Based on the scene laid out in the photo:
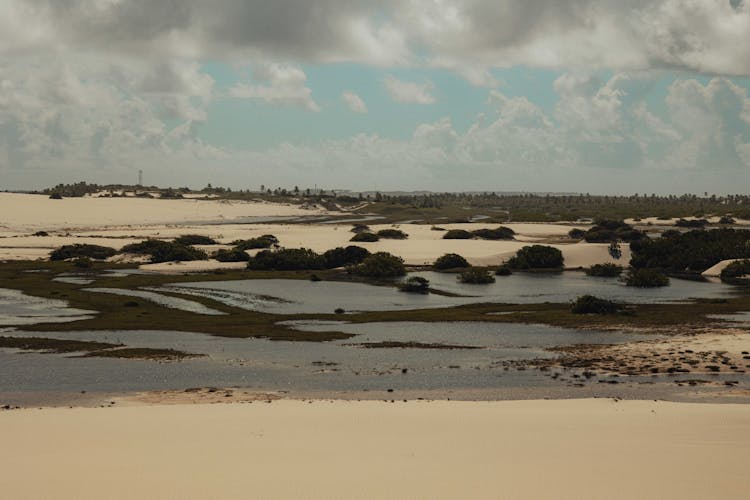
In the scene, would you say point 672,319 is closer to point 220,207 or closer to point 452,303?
point 452,303

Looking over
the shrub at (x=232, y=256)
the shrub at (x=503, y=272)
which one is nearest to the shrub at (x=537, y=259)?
the shrub at (x=503, y=272)

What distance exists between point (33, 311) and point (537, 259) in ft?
141

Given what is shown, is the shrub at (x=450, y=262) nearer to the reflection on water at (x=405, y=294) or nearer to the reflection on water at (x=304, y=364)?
the reflection on water at (x=405, y=294)

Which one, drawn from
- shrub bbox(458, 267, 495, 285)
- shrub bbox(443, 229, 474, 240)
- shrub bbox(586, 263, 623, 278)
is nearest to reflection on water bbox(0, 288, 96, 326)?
shrub bbox(458, 267, 495, 285)

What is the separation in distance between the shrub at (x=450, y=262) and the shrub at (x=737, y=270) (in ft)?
67.1

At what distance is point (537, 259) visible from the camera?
69.9m

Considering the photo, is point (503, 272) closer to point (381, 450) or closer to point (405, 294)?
point (405, 294)

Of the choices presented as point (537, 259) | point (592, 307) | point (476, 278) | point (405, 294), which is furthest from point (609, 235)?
point (592, 307)

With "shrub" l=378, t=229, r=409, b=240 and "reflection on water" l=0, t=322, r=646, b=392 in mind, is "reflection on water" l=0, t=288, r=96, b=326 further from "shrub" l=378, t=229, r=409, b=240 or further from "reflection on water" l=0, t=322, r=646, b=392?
"shrub" l=378, t=229, r=409, b=240

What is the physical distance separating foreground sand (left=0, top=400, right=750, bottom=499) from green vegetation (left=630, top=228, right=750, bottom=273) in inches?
2016

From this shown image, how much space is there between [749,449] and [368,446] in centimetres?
723

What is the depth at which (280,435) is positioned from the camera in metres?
16.8

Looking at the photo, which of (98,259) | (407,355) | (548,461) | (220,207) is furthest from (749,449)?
(220,207)

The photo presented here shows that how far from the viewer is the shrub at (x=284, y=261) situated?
65.6 meters
